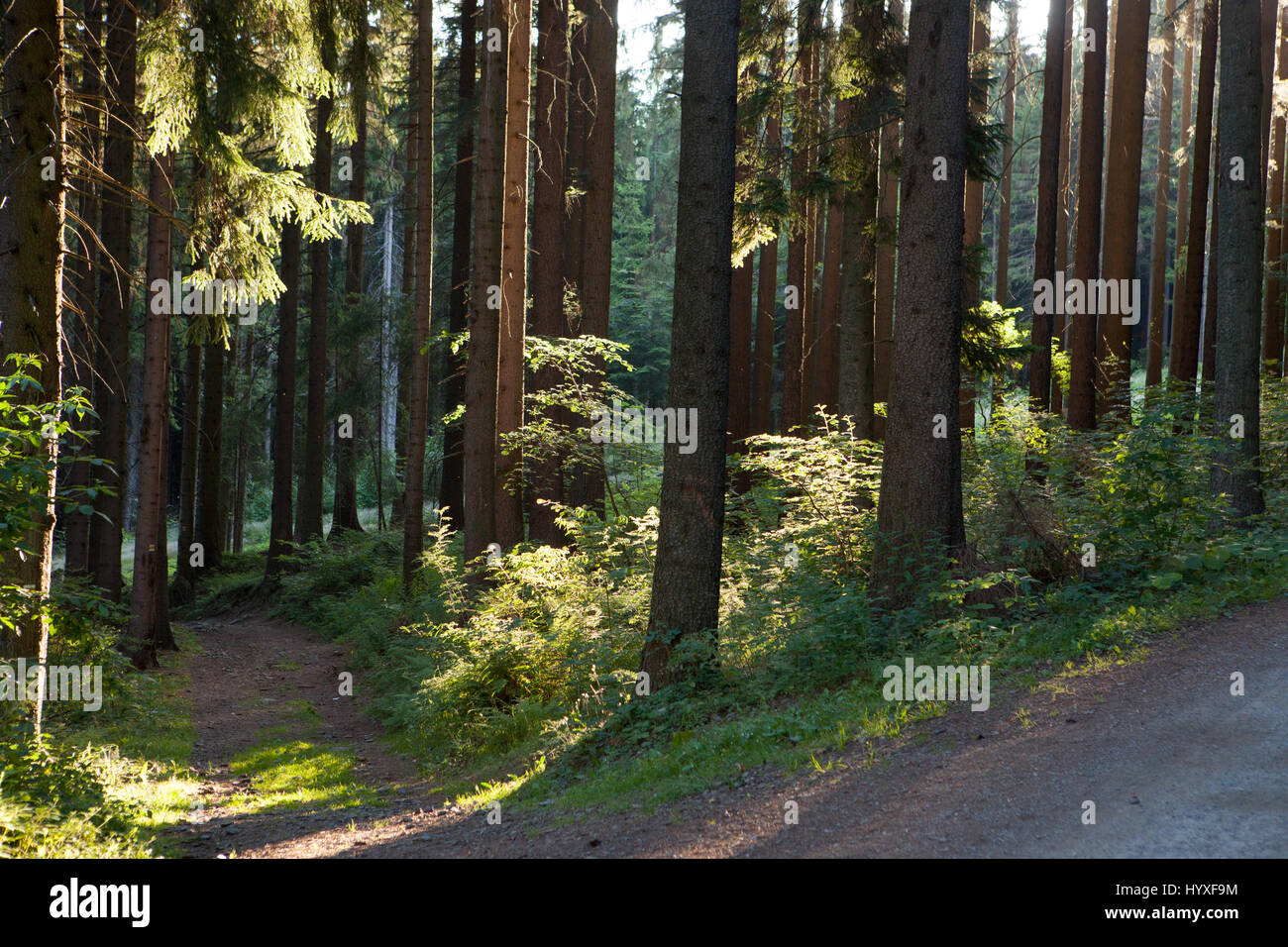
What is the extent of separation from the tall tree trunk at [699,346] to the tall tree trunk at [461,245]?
1090 centimetres

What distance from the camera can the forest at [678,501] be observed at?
20.6 ft

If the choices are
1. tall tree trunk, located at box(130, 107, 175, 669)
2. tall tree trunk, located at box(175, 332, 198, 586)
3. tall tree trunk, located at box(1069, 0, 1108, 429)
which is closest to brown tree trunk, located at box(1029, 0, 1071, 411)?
tall tree trunk, located at box(1069, 0, 1108, 429)

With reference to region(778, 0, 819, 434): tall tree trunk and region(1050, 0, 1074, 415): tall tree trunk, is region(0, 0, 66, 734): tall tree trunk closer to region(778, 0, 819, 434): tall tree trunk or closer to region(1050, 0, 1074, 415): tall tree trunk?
region(778, 0, 819, 434): tall tree trunk

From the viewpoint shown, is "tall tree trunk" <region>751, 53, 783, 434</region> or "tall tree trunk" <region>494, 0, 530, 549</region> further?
"tall tree trunk" <region>751, 53, 783, 434</region>

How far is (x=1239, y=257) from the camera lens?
10.5m

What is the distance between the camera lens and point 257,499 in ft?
157

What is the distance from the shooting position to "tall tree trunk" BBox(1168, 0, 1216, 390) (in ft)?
56.4

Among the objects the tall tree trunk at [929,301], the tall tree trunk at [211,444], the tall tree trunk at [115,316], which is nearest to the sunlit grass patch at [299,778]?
the tall tree trunk at [929,301]

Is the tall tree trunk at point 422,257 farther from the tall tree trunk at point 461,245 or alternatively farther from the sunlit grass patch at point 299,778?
the sunlit grass patch at point 299,778

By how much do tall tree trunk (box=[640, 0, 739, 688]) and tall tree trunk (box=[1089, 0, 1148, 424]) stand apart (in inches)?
420

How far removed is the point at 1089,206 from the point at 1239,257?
6127mm
